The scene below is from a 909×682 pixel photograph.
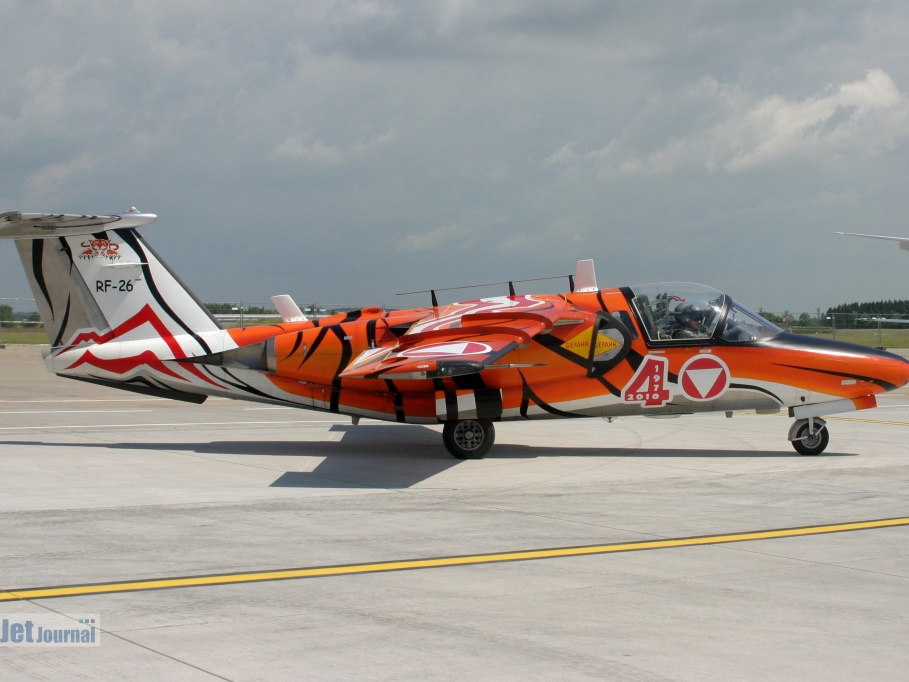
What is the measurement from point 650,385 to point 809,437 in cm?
292

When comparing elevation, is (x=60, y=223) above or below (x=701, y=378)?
above

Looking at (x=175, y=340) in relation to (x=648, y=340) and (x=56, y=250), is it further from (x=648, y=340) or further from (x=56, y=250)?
(x=648, y=340)

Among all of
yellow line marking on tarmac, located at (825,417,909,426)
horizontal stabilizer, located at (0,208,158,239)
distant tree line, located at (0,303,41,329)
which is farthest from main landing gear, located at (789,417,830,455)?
distant tree line, located at (0,303,41,329)

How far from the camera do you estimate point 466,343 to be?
15156 millimetres

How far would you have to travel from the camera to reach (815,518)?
11.0 meters

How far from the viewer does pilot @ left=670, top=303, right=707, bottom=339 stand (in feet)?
53.1

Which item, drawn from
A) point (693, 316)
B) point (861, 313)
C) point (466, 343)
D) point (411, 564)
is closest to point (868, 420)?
point (693, 316)

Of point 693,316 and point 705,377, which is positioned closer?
point 705,377

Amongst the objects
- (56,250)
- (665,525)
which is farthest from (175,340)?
(665,525)

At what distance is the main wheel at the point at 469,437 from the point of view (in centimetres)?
1622

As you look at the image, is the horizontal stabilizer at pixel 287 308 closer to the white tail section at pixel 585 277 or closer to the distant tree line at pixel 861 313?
the white tail section at pixel 585 277

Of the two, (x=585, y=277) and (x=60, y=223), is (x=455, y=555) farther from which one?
(x=60, y=223)

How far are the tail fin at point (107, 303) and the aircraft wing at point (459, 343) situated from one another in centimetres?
327

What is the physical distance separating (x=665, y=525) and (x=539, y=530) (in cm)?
142
